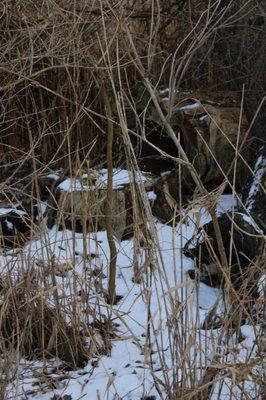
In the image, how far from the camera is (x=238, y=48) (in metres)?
6.59

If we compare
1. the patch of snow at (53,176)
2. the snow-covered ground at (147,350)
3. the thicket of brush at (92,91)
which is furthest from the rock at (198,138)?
the snow-covered ground at (147,350)

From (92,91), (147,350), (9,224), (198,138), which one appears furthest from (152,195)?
(147,350)

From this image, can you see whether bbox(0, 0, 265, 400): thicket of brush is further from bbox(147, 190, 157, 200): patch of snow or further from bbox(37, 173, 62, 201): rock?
bbox(147, 190, 157, 200): patch of snow

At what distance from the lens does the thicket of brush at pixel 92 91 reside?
305cm

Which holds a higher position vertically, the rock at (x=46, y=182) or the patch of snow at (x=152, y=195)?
the rock at (x=46, y=182)

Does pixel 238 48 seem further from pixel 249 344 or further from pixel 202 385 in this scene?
pixel 202 385

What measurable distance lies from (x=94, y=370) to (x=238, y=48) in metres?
3.80

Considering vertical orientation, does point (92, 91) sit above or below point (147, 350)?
above

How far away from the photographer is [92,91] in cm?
654

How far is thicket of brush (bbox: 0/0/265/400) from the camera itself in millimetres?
3049

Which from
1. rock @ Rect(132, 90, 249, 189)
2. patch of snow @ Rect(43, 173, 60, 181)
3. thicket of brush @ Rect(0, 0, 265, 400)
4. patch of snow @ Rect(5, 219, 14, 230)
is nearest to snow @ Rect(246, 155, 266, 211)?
rock @ Rect(132, 90, 249, 189)

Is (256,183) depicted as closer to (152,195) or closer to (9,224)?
(152,195)

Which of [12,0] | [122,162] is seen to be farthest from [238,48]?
[12,0]

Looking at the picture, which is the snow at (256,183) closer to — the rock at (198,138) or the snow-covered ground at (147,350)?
the rock at (198,138)
